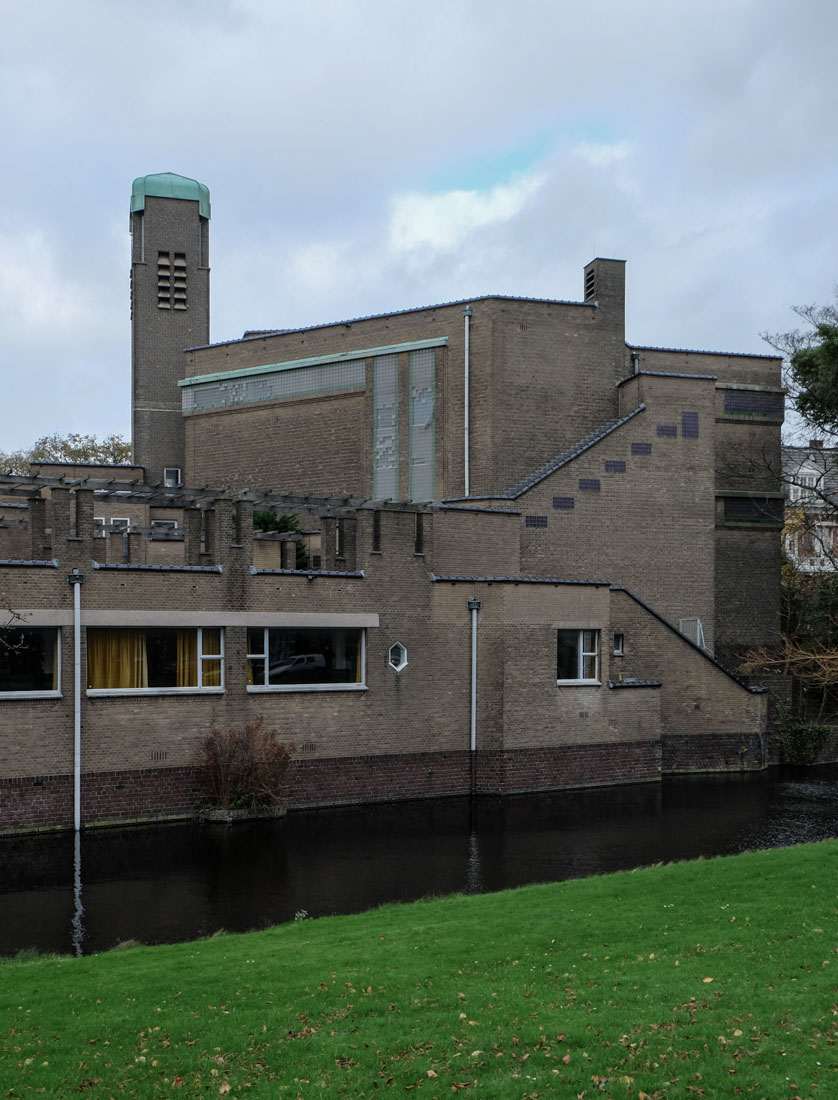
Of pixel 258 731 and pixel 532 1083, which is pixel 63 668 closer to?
pixel 258 731

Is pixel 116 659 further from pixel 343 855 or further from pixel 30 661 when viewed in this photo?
pixel 343 855

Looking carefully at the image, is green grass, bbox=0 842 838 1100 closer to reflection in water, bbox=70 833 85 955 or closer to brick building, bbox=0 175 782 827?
reflection in water, bbox=70 833 85 955

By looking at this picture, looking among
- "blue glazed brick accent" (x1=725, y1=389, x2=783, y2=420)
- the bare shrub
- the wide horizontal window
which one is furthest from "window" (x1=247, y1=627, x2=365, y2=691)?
"blue glazed brick accent" (x1=725, y1=389, x2=783, y2=420)

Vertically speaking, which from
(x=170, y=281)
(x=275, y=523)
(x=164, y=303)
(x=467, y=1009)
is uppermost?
(x=170, y=281)

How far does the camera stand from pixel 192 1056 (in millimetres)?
8547

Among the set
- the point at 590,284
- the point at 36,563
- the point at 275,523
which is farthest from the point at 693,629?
the point at 36,563

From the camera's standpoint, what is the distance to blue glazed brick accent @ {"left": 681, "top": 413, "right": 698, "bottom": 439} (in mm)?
34938

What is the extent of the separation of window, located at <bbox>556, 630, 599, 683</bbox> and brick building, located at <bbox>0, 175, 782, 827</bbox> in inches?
3.5

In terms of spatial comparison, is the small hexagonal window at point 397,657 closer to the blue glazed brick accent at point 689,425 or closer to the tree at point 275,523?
the tree at point 275,523

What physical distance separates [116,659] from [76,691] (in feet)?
3.98

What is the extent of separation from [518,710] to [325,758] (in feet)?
17.2

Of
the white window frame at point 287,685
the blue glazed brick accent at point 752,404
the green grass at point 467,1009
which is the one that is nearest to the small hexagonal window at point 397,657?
the white window frame at point 287,685

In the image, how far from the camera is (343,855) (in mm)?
20703

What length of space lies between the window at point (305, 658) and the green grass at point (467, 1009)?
40.1 ft
